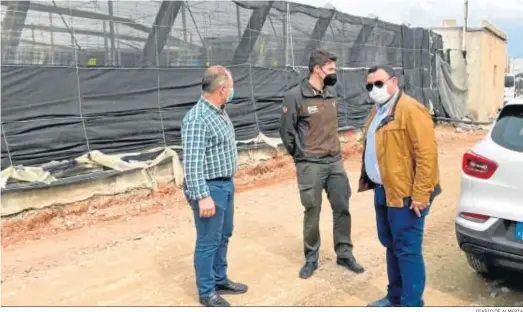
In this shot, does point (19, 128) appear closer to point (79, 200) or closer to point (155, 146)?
point (79, 200)

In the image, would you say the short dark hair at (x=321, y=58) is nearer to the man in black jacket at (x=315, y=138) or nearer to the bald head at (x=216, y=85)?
the man in black jacket at (x=315, y=138)

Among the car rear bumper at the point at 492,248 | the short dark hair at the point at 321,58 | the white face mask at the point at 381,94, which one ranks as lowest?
the car rear bumper at the point at 492,248

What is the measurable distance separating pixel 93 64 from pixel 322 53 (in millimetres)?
3993

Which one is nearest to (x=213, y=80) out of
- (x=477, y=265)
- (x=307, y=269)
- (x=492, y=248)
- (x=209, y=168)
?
(x=209, y=168)

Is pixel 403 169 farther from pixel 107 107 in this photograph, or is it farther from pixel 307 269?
pixel 107 107

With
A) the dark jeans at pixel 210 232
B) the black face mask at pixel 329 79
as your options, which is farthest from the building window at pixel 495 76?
the dark jeans at pixel 210 232

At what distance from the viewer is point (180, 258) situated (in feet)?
16.5

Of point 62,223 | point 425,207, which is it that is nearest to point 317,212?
point 425,207

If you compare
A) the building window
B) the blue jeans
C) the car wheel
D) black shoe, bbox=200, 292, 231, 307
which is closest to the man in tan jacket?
the blue jeans

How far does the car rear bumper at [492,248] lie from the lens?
134 inches

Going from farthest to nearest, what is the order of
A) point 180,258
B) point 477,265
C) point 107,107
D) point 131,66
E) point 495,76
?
point 495,76 → point 131,66 → point 107,107 → point 180,258 → point 477,265

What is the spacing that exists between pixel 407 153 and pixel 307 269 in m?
1.61

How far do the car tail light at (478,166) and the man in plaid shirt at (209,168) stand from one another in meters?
1.63

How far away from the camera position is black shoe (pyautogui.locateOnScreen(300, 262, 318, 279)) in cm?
440
